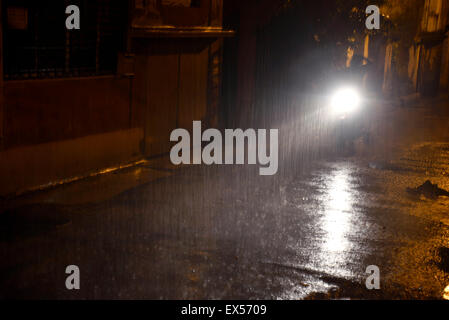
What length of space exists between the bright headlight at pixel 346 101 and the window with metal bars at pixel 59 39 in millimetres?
6235

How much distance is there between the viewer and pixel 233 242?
275 inches

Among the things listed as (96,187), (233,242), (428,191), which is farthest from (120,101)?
(428,191)

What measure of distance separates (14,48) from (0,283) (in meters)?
4.55

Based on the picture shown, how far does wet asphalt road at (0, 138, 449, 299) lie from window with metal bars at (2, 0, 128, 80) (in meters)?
2.32

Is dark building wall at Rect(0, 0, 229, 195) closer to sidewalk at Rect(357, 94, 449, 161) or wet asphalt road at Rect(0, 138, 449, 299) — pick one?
wet asphalt road at Rect(0, 138, 449, 299)

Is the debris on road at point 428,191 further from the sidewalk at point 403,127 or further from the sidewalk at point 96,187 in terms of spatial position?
the sidewalk at point 96,187

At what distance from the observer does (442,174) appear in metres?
11.6

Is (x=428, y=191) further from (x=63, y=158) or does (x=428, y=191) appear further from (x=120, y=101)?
(x=63, y=158)

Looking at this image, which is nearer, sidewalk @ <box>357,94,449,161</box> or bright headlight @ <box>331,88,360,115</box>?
sidewalk @ <box>357,94,449,161</box>

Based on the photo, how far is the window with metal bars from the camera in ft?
29.2

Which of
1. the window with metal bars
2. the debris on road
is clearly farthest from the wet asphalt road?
the window with metal bars

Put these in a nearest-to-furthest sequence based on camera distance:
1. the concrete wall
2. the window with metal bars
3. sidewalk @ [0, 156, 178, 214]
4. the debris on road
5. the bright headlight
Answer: sidewalk @ [0, 156, 178, 214]
the concrete wall
the window with metal bars
the debris on road
the bright headlight

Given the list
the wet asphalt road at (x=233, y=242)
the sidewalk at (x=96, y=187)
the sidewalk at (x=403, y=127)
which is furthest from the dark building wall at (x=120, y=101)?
the sidewalk at (x=403, y=127)
